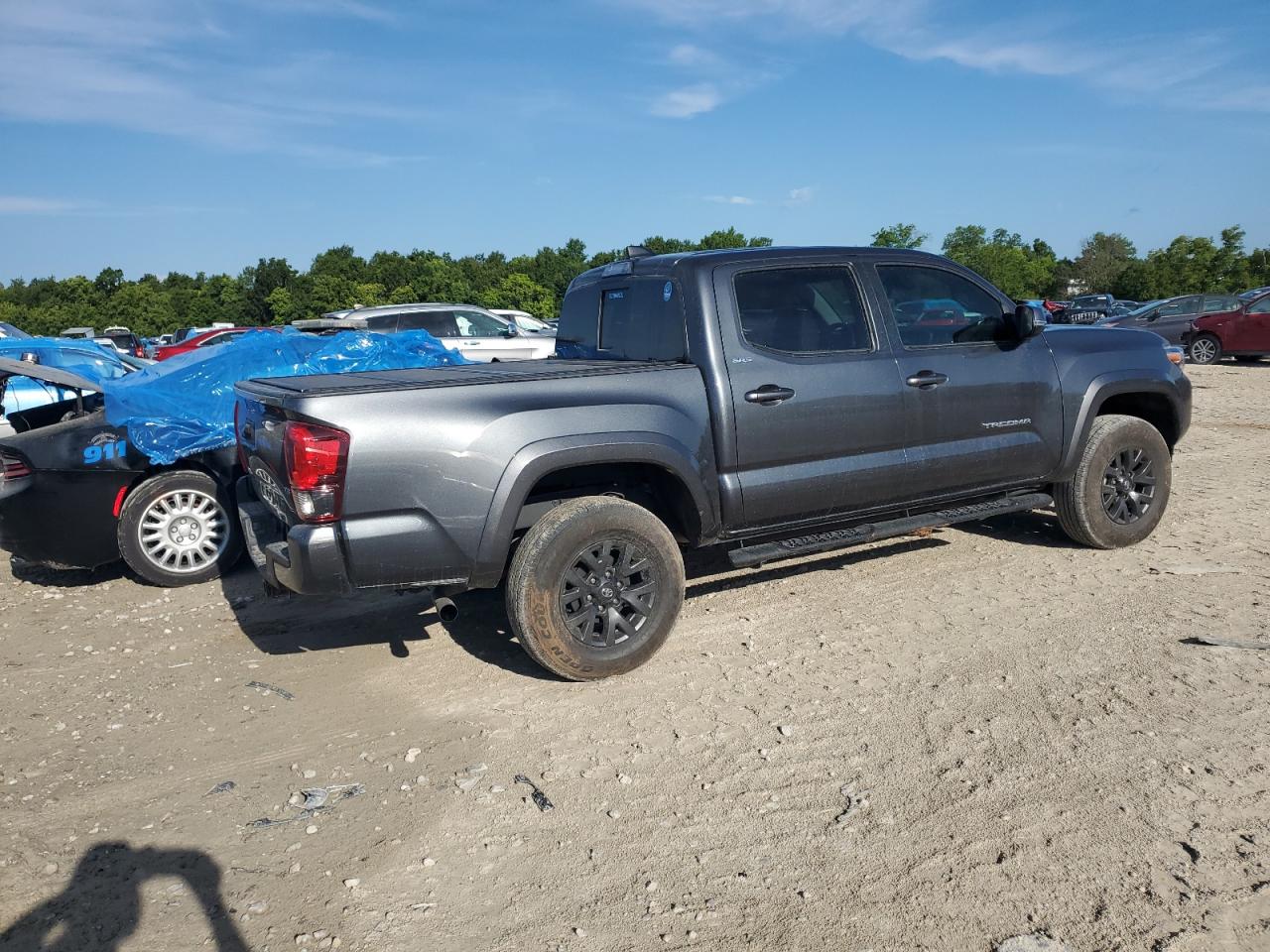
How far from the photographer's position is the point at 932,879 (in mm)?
2896

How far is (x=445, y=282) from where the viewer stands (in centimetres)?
6344

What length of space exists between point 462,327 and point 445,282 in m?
49.4

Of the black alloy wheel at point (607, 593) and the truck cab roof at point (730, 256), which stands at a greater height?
the truck cab roof at point (730, 256)

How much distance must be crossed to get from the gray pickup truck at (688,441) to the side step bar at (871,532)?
0.02 metres

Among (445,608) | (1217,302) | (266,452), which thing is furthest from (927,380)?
(1217,302)

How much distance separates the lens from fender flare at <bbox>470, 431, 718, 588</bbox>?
4.14 m

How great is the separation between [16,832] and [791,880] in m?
2.66

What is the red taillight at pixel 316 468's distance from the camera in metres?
3.87

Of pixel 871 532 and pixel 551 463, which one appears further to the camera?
pixel 871 532

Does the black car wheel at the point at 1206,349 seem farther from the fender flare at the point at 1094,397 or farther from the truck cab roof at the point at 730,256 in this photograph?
the truck cab roof at the point at 730,256

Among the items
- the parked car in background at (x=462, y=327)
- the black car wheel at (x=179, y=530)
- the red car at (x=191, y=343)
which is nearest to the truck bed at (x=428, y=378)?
the black car wheel at (x=179, y=530)

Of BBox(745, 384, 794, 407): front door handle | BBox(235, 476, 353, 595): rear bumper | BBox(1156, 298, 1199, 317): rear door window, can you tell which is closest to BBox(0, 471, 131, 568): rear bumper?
BBox(235, 476, 353, 595): rear bumper

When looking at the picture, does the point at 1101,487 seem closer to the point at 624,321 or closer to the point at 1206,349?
the point at 624,321

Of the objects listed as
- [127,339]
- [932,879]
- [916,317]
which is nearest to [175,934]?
[932,879]
